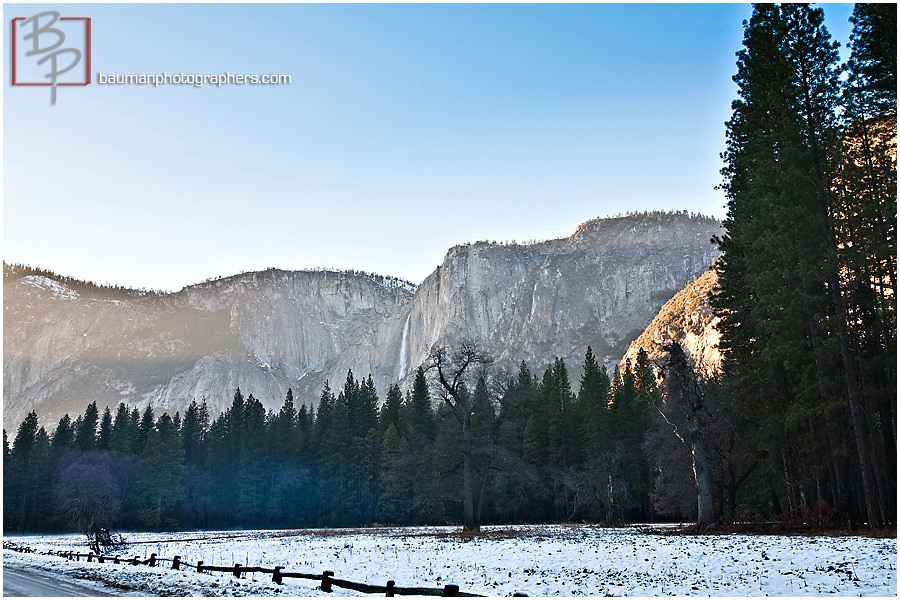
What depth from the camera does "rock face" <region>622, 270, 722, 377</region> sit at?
128 meters

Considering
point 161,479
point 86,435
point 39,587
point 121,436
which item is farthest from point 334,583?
point 86,435

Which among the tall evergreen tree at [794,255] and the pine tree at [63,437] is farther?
the pine tree at [63,437]

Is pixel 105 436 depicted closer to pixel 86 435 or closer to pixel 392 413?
pixel 86 435

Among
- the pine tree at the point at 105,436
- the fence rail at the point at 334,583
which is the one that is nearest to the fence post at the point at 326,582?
the fence rail at the point at 334,583

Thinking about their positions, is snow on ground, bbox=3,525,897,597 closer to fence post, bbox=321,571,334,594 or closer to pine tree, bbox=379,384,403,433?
fence post, bbox=321,571,334,594

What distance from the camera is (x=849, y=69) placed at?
940 inches

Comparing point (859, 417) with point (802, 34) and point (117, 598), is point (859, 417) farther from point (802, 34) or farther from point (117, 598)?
point (117, 598)

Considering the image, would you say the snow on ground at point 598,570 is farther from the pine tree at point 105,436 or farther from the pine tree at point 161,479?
the pine tree at point 105,436

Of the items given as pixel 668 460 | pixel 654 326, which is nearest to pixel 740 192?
pixel 668 460

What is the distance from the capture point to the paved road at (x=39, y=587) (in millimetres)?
15430

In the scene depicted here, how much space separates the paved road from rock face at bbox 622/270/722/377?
369 feet

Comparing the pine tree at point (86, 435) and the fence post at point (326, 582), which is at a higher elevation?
the fence post at point (326, 582)

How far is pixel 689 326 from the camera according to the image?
14000 cm

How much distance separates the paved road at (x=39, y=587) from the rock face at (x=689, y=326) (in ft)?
369
